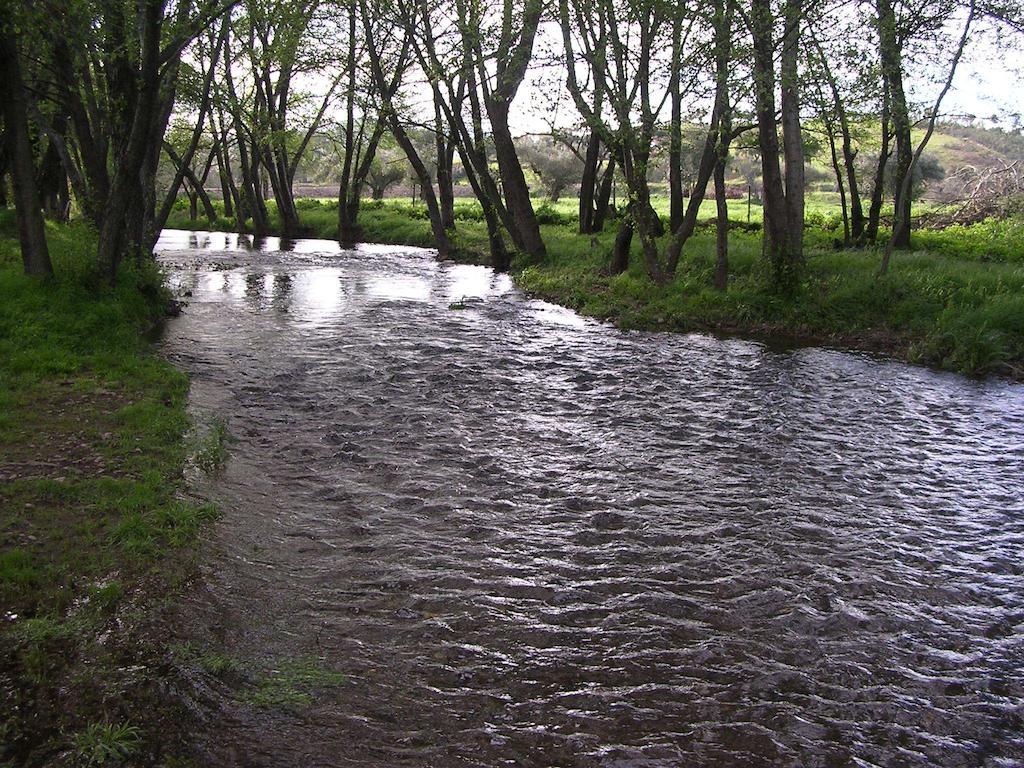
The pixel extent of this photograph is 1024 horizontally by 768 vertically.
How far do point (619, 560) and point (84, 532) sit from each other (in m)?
4.90

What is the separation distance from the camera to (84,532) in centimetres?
697

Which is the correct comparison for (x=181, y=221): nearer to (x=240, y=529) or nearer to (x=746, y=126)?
(x=746, y=126)

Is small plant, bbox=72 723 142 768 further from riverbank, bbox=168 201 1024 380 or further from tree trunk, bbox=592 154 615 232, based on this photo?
tree trunk, bbox=592 154 615 232

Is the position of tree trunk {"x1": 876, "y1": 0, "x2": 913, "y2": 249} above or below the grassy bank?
above

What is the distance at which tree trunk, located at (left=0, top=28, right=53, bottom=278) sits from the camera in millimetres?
13172

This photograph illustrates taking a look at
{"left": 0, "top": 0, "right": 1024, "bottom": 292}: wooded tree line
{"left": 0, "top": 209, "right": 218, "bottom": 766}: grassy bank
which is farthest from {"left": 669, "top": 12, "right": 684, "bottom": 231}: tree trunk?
{"left": 0, "top": 209, "right": 218, "bottom": 766}: grassy bank

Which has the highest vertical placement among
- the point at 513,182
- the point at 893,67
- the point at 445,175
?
the point at 445,175

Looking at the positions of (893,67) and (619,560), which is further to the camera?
(893,67)

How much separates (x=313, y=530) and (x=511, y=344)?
9027mm

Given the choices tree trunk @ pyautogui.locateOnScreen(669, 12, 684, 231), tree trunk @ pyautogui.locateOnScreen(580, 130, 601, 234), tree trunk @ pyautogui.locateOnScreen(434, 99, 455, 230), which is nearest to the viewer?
tree trunk @ pyautogui.locateOnScreen(669, 12, 684, 231)

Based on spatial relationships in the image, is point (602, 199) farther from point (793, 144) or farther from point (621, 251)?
point (793, 144)

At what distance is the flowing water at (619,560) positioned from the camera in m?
5.04

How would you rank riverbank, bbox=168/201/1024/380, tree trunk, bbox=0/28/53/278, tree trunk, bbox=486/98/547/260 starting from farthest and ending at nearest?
tree trunk, bbox=486/98/547/260 → riverbank, bbox=168/201/1024/380 → tree trunk, bbox=0/28/53/278

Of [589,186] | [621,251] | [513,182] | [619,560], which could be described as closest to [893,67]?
[621,251]
